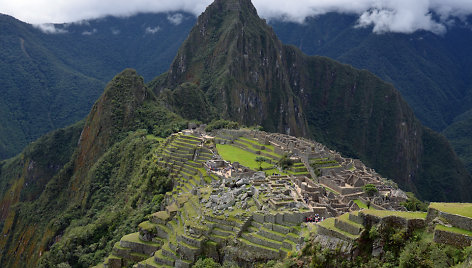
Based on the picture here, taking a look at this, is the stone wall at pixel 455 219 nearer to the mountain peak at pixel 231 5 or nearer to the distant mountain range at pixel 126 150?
the distant mountain range at pixel 126 150

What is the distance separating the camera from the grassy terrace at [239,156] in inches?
2298

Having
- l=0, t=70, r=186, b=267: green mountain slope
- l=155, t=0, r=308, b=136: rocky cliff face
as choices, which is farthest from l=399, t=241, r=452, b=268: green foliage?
l=155, t=0, r=308, b=136: rocky cliff face

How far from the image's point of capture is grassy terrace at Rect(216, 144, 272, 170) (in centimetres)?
5838

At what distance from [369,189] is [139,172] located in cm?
3279

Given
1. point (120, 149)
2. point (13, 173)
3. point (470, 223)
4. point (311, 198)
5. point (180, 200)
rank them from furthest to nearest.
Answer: point (13, 173), point (120, 149), point (180, 200), point (311, 198), point (470, 223)

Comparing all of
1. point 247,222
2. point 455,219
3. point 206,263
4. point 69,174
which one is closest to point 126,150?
point 69,174

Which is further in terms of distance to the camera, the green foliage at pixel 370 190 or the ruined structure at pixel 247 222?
the green foliage at pixel 370 190

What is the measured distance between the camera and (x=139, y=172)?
64375 mm

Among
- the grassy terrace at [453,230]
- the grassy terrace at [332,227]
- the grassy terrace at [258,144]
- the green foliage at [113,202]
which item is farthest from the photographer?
the grassy terrace at [258,144]

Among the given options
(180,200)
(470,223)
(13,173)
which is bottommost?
(13,173)

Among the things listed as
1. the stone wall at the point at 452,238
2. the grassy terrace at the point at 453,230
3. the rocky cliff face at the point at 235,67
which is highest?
the rocky cliff face at the point at 235,67

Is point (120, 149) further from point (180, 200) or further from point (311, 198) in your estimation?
point (311, 198)

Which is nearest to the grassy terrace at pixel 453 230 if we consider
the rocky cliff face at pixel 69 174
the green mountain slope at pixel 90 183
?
the green mountain slope at pixel 90 183

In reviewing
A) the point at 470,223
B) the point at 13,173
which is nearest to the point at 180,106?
the point at 13,173
